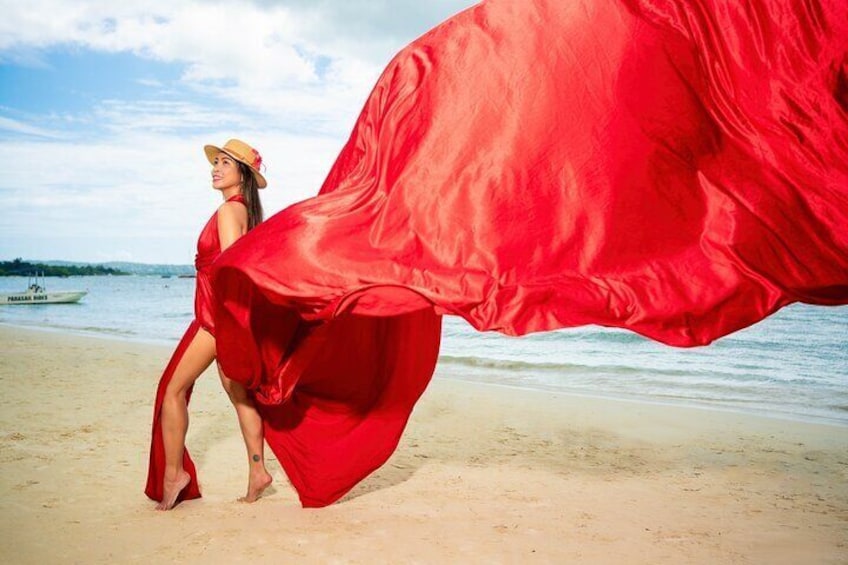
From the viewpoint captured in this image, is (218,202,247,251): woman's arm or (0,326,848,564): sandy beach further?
(218,202,247,251): woman's arm

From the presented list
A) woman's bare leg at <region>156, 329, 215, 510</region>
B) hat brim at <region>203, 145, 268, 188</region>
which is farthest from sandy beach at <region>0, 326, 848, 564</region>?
hat brim at <region>203, 145, 268, 188</region>

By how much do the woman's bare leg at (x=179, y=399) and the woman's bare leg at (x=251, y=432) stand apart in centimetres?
16

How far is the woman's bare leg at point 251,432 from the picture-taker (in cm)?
395

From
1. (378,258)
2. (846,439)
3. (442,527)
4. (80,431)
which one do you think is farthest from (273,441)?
(846,439)

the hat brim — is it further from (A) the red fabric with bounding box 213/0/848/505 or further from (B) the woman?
(A) the red fabric with bounding box 213/0/848/505

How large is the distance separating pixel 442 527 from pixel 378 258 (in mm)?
1675

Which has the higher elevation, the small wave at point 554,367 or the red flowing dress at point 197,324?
the red flowing dress at point 197,324

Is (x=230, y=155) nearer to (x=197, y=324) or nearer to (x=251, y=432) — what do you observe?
(x=197, y=324)

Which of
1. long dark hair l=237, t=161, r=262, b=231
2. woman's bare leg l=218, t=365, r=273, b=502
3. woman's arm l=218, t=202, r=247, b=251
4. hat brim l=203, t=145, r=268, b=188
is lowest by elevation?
woman's bare leg l=218, t=365, r=273, b=502

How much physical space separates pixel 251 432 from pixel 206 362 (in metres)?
0.50

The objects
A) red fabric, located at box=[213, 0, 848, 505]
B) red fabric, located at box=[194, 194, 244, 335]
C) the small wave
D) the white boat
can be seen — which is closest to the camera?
red fabric, located at box=[213, 0, 848, 505]

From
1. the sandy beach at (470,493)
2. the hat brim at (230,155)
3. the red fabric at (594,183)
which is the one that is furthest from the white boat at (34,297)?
the red fabric at (594,183)

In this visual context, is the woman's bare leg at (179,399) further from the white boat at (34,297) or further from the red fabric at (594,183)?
the white boat at (34,297)

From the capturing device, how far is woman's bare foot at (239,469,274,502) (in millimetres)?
4145
